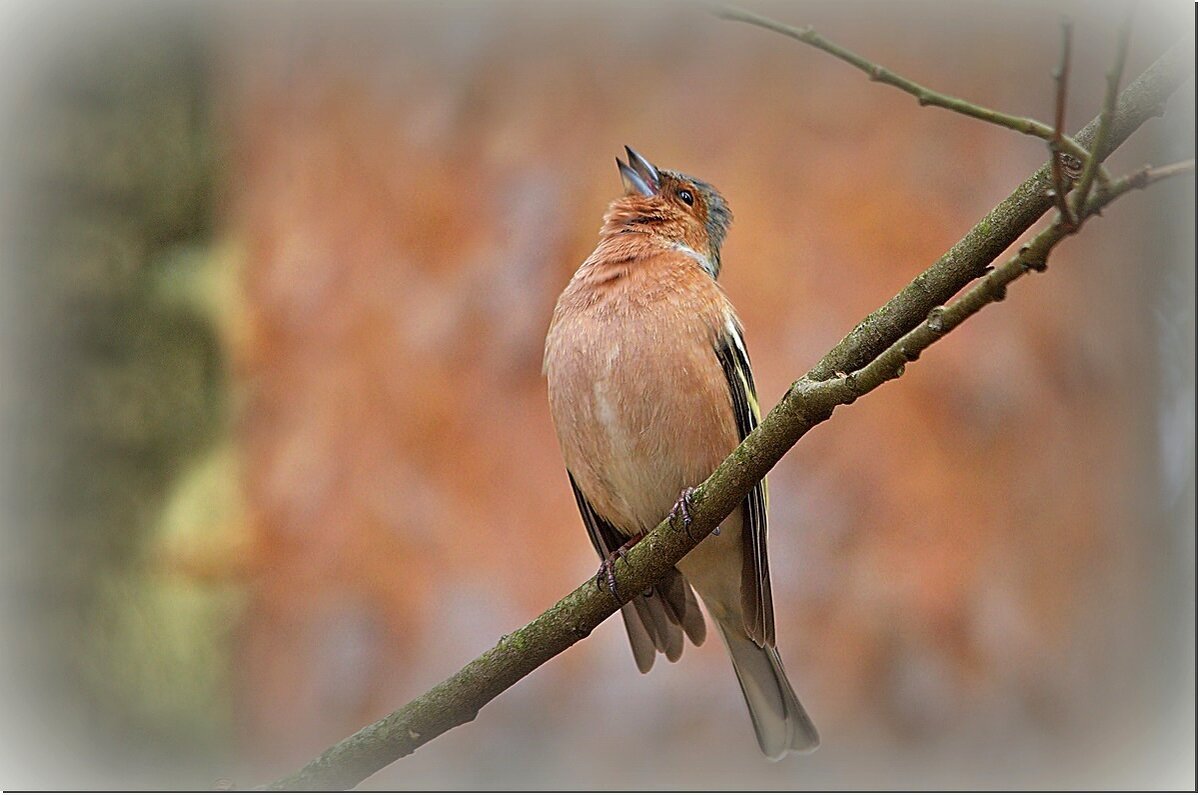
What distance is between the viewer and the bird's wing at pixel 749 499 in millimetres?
4363

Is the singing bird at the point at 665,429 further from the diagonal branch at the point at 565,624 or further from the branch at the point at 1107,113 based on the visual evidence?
the branch at the point at 1107,113

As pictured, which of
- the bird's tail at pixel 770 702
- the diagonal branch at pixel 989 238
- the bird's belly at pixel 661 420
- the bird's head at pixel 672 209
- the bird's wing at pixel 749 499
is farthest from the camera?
the bird's head at pixel 672 209

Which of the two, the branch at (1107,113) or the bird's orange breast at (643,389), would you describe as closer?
the branch at (1107,113)

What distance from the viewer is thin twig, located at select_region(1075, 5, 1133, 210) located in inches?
76.8

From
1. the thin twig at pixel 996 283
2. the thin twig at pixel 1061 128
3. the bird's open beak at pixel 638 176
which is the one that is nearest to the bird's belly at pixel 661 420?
the bird's open beak at pixel 638 176

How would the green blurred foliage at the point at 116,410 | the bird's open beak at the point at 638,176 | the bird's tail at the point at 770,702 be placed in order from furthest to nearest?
the green blurred foliage at the point at 116,410
the bird's open beak at the point at 638,176
the bird's tail at the point at 770,702

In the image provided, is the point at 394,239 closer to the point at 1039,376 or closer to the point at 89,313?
the point at 89,313

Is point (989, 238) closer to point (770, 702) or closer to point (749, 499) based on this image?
point (749, 499)

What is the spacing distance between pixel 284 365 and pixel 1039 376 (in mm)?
4347

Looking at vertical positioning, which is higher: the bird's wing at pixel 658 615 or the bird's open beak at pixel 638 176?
the bird's open beak at pixel 638 176

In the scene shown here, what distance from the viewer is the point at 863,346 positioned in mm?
2924

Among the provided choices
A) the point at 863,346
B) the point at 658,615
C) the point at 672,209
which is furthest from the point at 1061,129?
the point at 672,209

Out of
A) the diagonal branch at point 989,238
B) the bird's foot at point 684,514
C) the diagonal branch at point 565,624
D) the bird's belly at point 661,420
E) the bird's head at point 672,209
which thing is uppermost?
the bird's head at point 672,209

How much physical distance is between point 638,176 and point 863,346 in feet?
8.07
